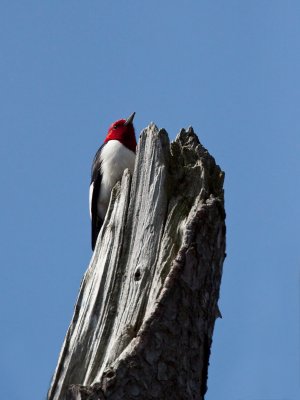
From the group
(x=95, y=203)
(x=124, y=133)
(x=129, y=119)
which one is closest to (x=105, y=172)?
(x=95, y=203)

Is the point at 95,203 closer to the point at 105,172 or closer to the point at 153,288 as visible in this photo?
the point at 105,172

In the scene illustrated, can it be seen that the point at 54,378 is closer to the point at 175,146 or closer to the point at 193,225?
the point at 193,225

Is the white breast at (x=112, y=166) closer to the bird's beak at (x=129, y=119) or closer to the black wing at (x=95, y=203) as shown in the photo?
the black wing at (x=95, y=203)

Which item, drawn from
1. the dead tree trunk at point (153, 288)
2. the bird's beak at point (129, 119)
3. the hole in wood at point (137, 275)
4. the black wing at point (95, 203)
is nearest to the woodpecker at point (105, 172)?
the black wing at point (95, 203)

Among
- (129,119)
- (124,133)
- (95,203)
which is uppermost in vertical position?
(129,119)

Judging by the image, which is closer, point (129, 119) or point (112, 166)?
point (112, 166)

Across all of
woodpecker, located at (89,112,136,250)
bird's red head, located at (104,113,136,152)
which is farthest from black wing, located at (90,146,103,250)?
bird's red head, located at (104,113,136,152)

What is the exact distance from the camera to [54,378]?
11.5 ft

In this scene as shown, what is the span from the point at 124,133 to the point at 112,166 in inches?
37.7

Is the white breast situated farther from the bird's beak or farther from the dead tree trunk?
the dead tree trunk

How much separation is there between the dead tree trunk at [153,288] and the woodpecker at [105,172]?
1.63 m

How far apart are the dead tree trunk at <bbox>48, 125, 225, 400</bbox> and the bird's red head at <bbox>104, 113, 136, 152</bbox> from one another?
92.1 inches

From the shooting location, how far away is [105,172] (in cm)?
602

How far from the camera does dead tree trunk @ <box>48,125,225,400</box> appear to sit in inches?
127
